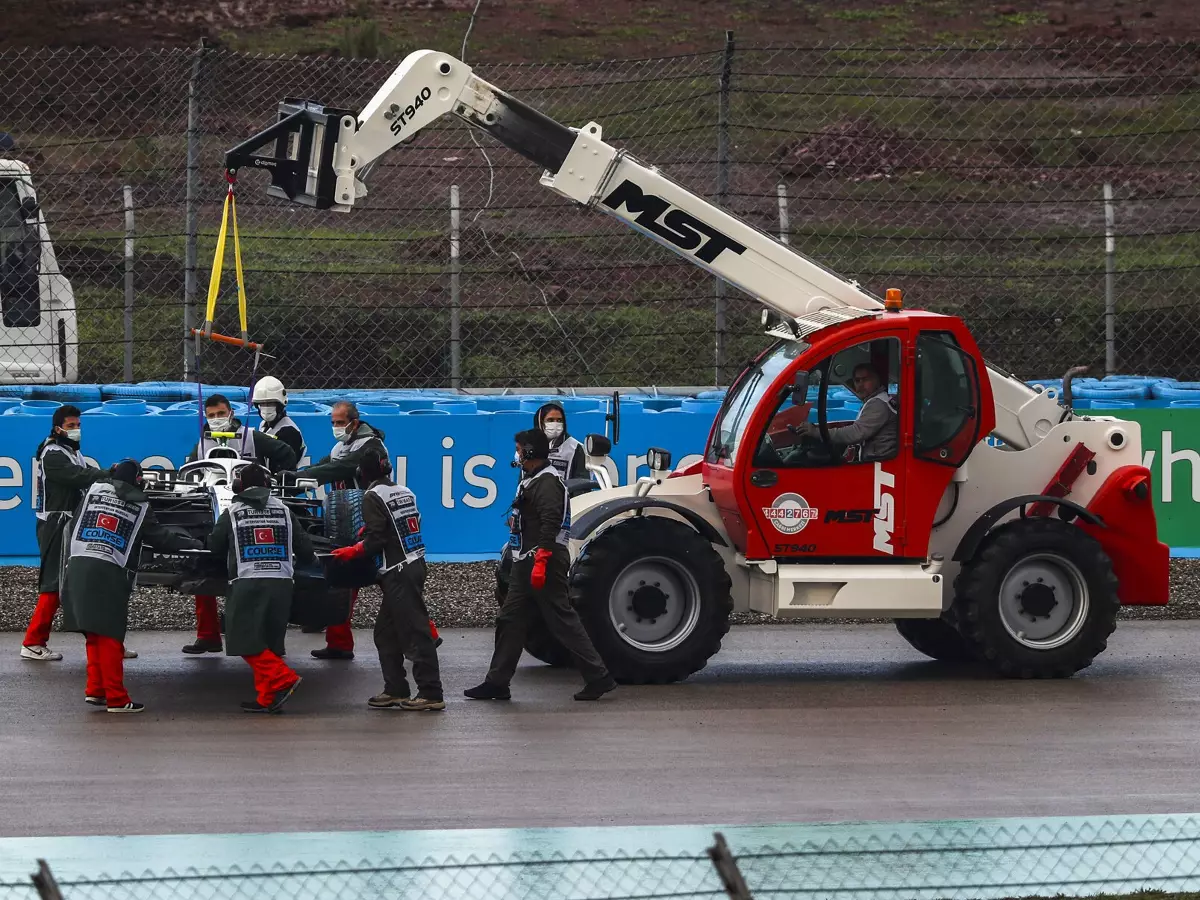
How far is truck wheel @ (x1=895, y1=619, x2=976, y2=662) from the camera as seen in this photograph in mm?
12203

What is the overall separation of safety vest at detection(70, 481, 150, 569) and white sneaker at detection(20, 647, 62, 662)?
1658mm

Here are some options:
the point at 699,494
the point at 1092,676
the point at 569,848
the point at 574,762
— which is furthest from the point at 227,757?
the point at 1092,676

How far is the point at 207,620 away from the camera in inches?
485

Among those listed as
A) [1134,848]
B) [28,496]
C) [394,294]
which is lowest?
[1134,848]

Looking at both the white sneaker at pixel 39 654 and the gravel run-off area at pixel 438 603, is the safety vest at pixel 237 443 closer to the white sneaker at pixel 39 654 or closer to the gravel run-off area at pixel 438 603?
the gravel run-off area at pixel 438 603

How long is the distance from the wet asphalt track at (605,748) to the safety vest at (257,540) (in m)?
0.82

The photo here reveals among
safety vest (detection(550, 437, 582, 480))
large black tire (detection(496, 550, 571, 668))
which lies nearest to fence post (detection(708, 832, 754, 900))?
large black tire (detection(496, 550, 571, 668))

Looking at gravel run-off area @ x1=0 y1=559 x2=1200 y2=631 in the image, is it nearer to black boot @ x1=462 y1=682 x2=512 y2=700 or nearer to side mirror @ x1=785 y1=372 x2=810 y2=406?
black boot @ x1=462 y1=682 x2=512 y2=700

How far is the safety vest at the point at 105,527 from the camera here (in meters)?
10.6

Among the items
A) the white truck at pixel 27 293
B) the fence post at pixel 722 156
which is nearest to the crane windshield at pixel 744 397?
the fence post at pixel 722 156

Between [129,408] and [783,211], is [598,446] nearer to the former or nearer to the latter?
[129,408]

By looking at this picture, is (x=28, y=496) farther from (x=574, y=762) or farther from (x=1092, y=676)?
(x=1092, y=676)

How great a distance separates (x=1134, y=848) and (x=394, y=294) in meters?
18.3

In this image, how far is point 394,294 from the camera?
25.2 m
